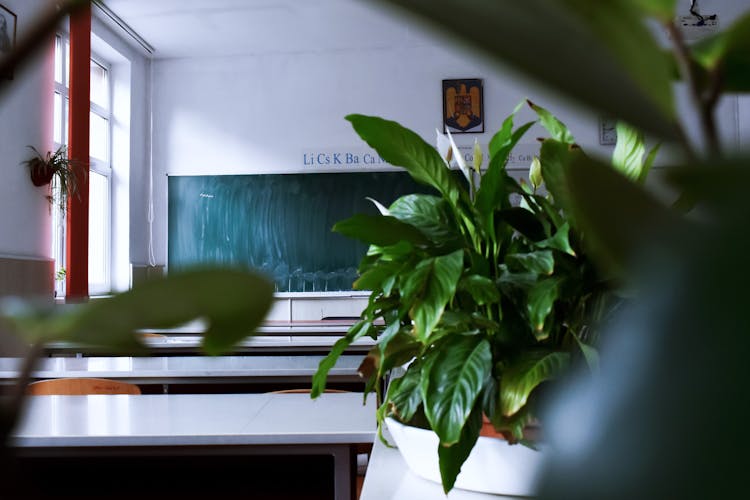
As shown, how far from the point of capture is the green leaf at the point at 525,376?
2.79 ft

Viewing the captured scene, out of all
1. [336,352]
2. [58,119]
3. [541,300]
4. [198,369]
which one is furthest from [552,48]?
[58,119]

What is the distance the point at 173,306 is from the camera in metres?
0.14

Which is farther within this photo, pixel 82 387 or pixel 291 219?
pixel 291 219

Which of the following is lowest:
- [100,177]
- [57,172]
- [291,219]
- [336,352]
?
[336,352]

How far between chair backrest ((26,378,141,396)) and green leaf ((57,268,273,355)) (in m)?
2.39

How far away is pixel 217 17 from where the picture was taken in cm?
635

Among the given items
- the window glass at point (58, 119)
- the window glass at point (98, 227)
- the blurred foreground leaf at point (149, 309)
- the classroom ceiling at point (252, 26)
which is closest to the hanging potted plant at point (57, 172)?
the window glass at point (58, 119)

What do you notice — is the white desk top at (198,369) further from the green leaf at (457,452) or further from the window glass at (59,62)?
the window glass at (59,62)

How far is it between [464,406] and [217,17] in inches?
244

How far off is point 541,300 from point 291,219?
619 cm

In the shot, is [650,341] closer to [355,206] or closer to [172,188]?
[355,206]

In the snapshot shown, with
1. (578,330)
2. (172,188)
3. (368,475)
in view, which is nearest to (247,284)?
(578,330)

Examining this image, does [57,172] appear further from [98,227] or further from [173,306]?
[173,306]

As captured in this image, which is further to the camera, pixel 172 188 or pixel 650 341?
pixel 172 188
